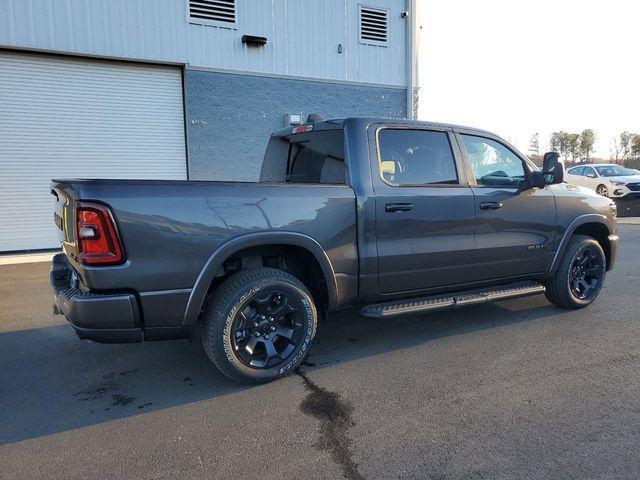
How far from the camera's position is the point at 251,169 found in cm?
1144

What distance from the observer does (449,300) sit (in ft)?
13.9

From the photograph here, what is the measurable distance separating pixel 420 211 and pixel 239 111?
806 cm

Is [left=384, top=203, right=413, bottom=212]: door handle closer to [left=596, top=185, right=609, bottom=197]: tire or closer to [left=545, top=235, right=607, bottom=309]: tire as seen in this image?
[left=545, top=235, right=607, bottom=309]: tire

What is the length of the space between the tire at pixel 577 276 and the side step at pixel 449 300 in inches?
14.0

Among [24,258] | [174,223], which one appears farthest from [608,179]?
[174,223]

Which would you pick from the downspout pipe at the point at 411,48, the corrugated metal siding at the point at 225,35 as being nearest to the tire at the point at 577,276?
the downspout pipe at the point at 411,48

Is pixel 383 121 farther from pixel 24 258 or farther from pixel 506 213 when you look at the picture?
pixel 24 258

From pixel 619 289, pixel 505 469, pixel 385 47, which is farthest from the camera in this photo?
pixel 385 47

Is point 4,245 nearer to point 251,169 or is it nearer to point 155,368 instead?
point 251,169

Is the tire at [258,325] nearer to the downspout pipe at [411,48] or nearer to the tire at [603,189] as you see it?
the downspout pipe at [411,48]

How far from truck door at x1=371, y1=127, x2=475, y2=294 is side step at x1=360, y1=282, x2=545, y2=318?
0.12 metres

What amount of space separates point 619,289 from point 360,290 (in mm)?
4294

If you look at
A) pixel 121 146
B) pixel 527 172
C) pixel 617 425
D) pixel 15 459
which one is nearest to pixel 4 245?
pixel 121 146

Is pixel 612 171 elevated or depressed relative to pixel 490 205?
elevated
